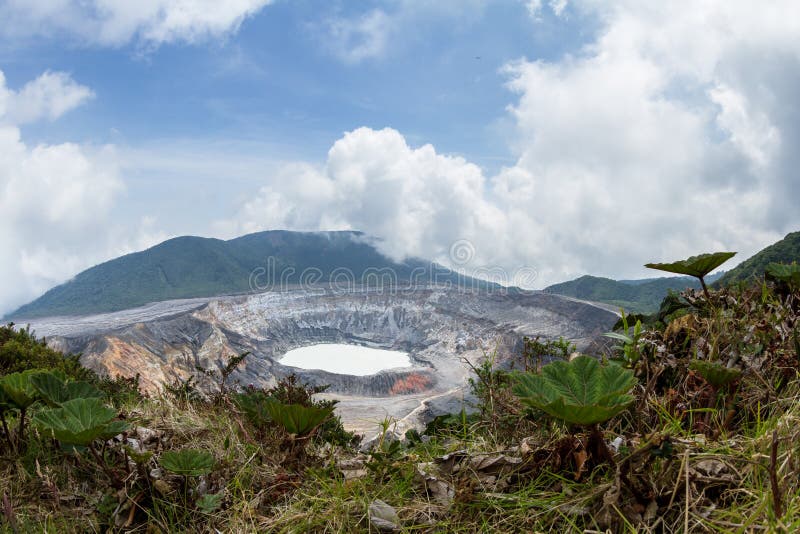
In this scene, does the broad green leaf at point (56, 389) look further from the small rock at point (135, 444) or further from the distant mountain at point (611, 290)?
the distant mountain at point (611, 290)

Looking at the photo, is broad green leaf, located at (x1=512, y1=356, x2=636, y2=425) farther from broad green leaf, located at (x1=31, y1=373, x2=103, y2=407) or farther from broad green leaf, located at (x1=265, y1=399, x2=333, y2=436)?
broad green leaf, located at (x1=31, y1=373, x2=103, y2=407)

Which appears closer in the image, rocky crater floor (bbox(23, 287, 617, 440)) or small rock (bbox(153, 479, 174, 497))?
small rock (bbox(153, 479, 174, 497))

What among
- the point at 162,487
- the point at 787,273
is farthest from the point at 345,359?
the point at 162,487

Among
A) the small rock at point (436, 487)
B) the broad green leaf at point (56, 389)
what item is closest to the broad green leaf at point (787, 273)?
the small rock at point (436, 487)

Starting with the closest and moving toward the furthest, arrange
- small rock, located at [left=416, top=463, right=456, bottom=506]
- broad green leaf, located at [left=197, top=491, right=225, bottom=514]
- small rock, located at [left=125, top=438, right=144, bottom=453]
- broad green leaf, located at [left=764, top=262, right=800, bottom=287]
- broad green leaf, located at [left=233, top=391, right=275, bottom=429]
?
small rock, located at [left=416, top=463, right=456, bottom=506], broad green leaf, located at [left=197, top=491, right=225, bottom=514], small rock, located at [left=125, top=438, right=144, bottom=453], broad green leaf, located at [left=233, top=391, right=275, bottom=429], broad green leaf, located at [left=764, top=262, right=800, bottom=287]

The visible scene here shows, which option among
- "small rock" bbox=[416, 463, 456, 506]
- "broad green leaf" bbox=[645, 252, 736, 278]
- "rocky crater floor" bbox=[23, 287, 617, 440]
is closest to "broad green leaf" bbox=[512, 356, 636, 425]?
"small rock" bbox=[416, 463, 456, 506]

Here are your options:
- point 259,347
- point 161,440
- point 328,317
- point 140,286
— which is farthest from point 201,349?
point 140,286
